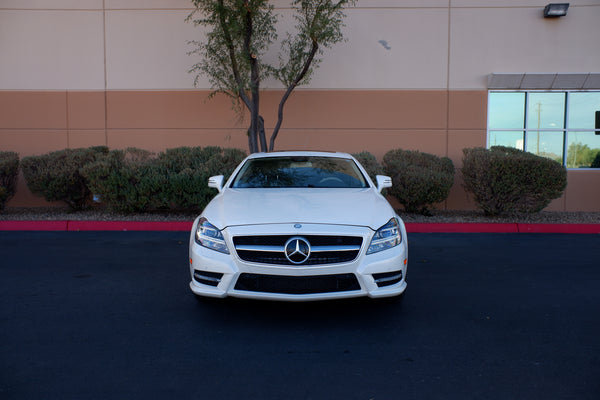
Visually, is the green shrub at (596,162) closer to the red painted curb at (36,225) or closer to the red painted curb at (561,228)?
the red painted curb at (561,228)

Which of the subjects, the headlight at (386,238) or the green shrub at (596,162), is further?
the green shrub at (596,162)

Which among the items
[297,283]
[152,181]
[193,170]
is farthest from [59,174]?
[297,283]

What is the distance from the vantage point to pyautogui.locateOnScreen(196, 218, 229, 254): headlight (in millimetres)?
4043

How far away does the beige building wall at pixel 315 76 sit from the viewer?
37.0ft

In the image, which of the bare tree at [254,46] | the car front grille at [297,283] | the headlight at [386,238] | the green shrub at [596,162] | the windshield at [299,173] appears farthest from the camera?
the green shrub at [596,162]

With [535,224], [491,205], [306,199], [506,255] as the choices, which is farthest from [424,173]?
[306,199]

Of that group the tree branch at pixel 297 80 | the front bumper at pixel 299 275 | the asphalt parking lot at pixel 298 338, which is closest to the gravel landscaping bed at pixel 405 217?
the tree branch at pixel 297 80

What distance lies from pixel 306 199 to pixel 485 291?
209cm

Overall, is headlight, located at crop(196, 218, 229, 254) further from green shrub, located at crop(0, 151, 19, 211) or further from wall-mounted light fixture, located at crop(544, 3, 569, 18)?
wall-mounted light fixture, located at crop(544, 3, 569, 18)

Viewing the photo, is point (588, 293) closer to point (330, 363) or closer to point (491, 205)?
point (330, 363)

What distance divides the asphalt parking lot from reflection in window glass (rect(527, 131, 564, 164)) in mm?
6097

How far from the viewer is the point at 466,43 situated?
11312 mm

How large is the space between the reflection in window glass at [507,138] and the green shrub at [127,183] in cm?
727

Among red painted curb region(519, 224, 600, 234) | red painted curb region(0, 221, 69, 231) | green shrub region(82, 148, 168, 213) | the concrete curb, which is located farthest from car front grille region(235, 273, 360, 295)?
red painted curb region(0, 221, 69, 231)
